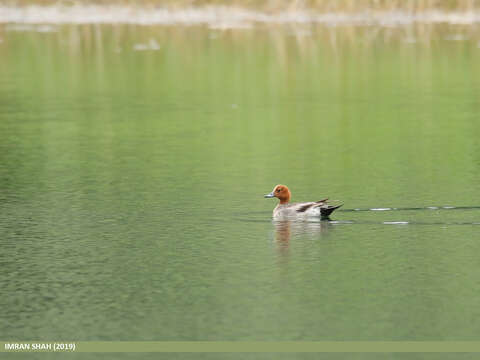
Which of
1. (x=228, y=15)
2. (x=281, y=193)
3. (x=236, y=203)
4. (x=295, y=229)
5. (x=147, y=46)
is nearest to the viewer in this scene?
(x=295, y=229)

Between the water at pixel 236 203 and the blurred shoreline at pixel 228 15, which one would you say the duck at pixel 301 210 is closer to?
the water at pixel 236 203

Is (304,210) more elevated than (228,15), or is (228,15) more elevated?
(228,15)

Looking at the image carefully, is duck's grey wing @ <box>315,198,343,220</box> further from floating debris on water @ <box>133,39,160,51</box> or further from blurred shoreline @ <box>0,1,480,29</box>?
blurred shoreline @ <box>0,1,480,29</box>

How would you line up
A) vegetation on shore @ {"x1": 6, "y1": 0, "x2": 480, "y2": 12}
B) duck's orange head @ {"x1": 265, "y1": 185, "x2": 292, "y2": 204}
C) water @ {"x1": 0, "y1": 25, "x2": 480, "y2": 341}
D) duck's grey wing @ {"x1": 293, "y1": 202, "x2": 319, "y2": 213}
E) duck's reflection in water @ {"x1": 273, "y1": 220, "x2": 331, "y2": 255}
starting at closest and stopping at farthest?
water @ {"x1": 0, "y1": 25, "x2": 480, "y2": 341}
duck's reflection in water @ {"x1": 273, "y1": 220, "x2": 331, "y2": 255}
duck's grey wing @ {"x1": 293, "y1": 202, "x2": 319, "y2": 213}
duck's orange head @ {"x1": 265, "y1": 185, "x2": 292, "y2": 204}
vegetation on shore @ {"x1": 6, "y1": 0, "x2": 480, "y2": 12}

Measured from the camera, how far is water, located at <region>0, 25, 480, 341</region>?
7.76 metres

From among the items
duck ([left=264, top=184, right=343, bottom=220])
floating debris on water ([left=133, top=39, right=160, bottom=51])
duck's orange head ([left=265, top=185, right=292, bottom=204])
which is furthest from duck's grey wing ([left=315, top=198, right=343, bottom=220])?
floating debris on water ([left=133, top=39, right=160, bottom=51])

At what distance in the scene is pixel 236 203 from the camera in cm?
1144

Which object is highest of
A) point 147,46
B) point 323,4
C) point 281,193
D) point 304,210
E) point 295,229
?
point 323,4

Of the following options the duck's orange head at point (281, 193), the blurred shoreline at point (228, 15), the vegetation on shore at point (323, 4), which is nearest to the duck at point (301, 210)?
the duck's orange head at point (281, 193)

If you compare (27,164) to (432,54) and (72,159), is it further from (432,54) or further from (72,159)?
(432,54)

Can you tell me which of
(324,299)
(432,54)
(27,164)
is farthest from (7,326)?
(432,54)

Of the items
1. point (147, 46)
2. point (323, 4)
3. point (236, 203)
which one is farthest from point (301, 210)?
point (323, 4)

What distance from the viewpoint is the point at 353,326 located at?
7398 mm

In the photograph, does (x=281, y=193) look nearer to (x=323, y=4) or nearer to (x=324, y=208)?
(x=324, y=208)
